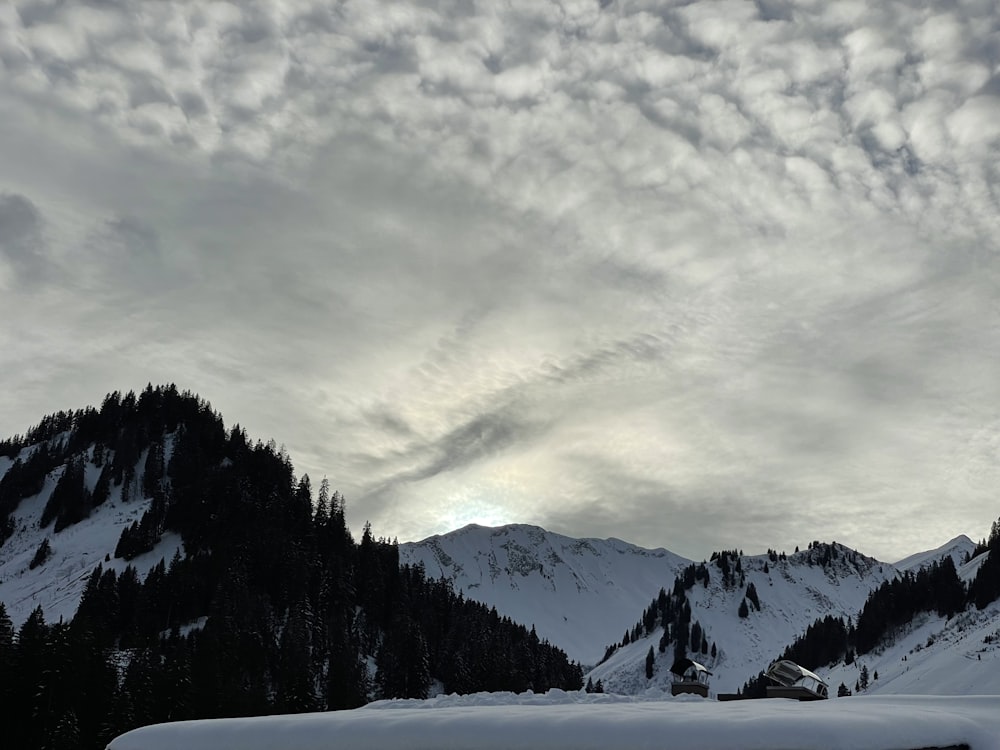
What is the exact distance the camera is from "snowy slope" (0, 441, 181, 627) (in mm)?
127600

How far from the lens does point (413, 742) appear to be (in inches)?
750

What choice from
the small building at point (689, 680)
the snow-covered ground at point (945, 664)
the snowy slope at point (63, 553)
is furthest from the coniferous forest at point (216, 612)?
the snow-covered ground at point (945, 664)

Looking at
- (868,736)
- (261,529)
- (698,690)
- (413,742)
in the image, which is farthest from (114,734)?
(261,529)

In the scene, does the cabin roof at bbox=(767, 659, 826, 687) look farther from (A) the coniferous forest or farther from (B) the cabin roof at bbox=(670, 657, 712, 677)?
(A) the coniferous forest

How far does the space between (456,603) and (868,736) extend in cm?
13878

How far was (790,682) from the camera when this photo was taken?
107ft

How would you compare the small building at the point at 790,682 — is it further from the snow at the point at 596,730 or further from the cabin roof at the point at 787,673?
the snow at the point at 596,730

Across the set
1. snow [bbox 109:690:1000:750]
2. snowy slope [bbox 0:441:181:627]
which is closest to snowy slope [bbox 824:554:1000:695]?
snow [bbox 109:690:1000:750]

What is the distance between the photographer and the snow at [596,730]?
55.2 ft

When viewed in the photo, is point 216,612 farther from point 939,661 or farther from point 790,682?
point 790,682

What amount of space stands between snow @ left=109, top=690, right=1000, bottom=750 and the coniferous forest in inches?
1922

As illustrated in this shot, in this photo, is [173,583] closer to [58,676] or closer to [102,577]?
[102,577]

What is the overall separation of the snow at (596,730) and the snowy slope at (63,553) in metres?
111

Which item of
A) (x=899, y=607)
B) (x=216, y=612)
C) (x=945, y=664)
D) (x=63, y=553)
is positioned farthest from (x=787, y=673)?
(x=899, y=607)
